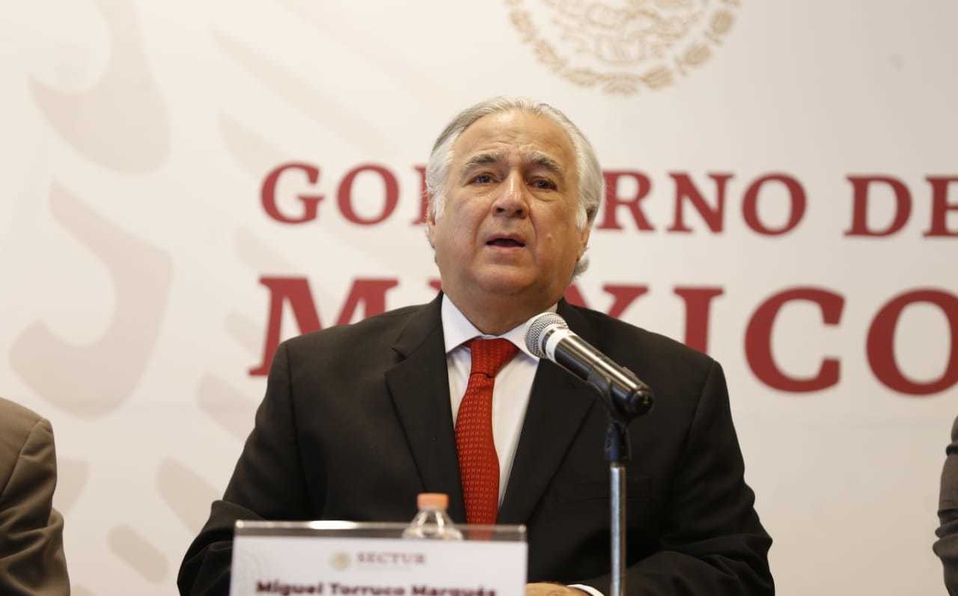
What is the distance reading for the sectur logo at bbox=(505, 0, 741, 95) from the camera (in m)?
3.42

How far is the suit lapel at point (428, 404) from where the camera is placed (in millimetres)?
2379

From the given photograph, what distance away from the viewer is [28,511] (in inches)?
96.5

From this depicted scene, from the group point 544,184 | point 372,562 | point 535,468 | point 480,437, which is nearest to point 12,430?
point 480,437

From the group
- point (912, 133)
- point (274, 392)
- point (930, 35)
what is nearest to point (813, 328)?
point (912, 133)

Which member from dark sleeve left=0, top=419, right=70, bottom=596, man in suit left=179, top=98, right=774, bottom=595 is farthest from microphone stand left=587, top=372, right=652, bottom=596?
dark sleeve left=0, top=419, right=70, bottom=596

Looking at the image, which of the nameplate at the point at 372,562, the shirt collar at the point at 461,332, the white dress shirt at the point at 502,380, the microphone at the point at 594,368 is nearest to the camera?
the nameplate at the point at 372,562

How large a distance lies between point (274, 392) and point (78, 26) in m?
1.53

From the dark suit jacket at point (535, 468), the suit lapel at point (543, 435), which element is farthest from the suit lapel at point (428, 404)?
the suit lapel at point (543, 435)

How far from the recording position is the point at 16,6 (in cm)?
353

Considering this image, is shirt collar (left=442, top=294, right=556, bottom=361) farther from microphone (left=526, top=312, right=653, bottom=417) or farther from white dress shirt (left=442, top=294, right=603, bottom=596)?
microphone (left=526, top=312, right=653, bottom=417)

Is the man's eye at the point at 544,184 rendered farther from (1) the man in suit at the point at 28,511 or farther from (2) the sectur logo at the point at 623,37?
(1) the man in suit at the point at 28,511

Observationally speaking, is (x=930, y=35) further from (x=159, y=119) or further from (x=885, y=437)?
(x=159, y=119)

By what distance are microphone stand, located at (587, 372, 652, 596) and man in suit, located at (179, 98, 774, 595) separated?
1.65ft

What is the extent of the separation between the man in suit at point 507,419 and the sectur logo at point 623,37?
0.76m
